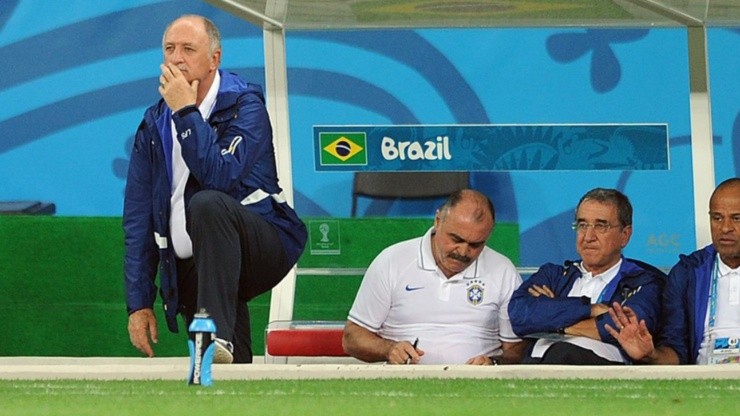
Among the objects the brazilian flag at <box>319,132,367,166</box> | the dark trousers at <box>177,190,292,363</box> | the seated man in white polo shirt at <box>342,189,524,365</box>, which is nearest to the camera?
the dark trousers at <box>177,190,292,363</box>

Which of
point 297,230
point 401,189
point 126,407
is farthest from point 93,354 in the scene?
point 126,407

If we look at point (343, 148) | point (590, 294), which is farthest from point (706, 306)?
point (343, 148)

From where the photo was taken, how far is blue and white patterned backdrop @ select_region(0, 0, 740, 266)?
7.96 meters

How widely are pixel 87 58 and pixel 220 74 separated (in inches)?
134

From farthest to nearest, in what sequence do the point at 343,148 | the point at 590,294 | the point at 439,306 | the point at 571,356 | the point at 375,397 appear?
the point at 343,148 → the point at 439,306 → the point at 590,294 → the point at 571,356 → the point at 375,397

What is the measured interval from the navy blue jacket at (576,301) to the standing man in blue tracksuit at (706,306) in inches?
1.9

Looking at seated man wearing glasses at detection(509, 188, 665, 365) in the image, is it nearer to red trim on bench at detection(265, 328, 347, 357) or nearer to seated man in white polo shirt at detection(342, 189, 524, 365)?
seated man in white polo shirt at detection(342, 189, 524, 365)

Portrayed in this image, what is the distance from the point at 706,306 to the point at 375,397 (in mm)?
1970

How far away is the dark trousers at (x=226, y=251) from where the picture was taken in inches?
239

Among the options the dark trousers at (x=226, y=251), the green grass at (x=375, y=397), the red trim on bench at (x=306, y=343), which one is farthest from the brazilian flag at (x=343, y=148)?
the green grass at (x=375, y=397)

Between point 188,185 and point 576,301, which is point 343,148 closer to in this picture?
point 188,185

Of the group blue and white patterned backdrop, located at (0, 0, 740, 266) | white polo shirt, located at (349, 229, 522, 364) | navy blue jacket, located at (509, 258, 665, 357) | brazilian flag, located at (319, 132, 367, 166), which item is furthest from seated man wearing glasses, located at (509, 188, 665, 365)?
brazilian flag, located at (319, 132, 367, 166)

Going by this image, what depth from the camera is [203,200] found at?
6.07 meters

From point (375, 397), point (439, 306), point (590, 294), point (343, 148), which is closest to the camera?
point (375, 397)
